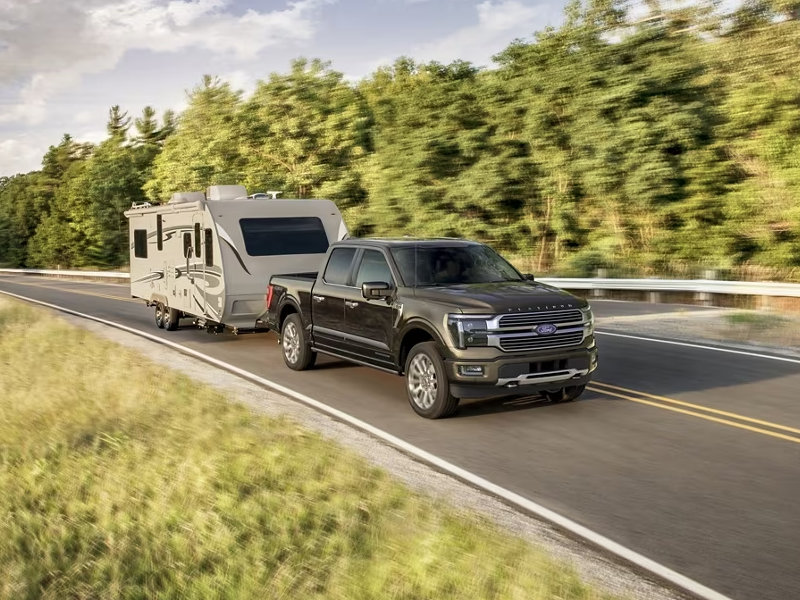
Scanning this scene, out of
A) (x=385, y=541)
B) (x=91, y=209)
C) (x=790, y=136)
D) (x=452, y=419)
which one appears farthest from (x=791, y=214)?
(x=91, y=209)

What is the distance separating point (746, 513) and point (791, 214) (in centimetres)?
1650

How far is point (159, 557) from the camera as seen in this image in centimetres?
523

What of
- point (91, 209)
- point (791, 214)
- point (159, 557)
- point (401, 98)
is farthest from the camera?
point (91, 209)

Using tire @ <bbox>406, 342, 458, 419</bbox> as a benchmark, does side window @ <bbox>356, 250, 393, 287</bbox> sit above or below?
above

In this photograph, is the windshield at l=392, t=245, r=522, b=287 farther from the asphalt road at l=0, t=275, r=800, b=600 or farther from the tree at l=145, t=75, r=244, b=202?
the tree at l=145, t=75, r=244, b=202

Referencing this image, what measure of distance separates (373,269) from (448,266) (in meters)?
0.93

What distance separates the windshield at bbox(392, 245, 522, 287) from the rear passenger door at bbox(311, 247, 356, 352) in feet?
3.45

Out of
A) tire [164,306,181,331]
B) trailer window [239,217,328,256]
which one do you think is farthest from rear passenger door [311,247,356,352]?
tire [164,306,181,331]

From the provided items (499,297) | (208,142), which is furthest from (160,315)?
(208,142)

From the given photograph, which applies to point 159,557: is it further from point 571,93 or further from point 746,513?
point 571,93

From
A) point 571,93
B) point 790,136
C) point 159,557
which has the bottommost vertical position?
point 159,557

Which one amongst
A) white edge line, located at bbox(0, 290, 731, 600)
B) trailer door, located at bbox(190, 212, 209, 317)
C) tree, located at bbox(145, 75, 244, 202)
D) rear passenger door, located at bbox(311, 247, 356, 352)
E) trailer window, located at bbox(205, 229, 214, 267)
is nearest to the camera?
white edge line, located at bbox(0, 290, 731, 600)

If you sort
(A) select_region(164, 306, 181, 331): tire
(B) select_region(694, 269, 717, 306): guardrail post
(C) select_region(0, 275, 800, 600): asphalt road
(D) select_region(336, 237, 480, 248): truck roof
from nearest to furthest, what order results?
1. (C) select_region(0, 275, 800, 600): asphalt road
2. (D) select_region(336, 237, 480, 248): truck roof
3. (A) select_region(164, 306, 181, 331): tire
4. (B) select_region(694, 269, 717, 306): guardrail post

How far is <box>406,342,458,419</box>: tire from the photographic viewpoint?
8805 mm
